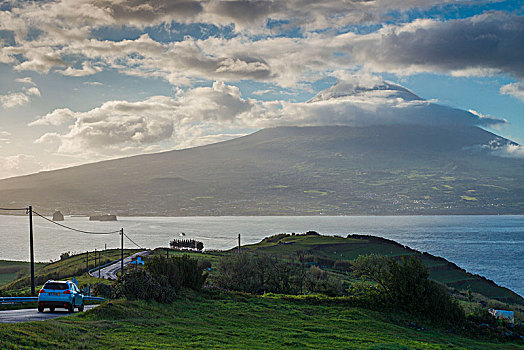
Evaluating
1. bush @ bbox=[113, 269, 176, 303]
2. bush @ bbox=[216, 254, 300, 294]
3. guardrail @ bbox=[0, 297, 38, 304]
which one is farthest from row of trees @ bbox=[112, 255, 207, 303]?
bush @ bbox=[216, 254, 300, 294]

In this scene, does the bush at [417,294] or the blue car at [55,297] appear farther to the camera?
the bush at [417,294]

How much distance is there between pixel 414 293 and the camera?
33.5m

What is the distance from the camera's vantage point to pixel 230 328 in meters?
23.2

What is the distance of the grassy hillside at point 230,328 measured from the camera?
15.6m

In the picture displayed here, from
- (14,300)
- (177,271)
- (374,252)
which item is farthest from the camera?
(374,252)

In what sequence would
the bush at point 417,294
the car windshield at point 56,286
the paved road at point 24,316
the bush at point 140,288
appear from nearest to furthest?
1. the paved road at point 24,316
2. the car windshield at point 56,286
3. the bush at point 140,288
4. the bush at point 417,294

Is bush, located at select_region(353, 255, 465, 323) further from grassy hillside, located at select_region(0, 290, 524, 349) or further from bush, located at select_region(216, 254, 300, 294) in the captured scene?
bush, located at select_region(216, 254, 300, 294)

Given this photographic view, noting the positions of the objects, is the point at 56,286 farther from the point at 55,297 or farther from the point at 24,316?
the point at 24,316

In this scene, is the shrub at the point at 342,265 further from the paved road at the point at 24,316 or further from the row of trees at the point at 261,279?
the paved road at the point at 24,316

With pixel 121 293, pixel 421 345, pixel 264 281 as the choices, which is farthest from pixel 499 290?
pixel 121 293

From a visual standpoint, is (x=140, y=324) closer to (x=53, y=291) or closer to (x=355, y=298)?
(x=53, y=291)

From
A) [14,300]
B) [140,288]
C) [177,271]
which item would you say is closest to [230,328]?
[140,288]

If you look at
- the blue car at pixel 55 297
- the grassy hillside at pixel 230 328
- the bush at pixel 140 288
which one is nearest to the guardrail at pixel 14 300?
the blue car at pixel 55 297

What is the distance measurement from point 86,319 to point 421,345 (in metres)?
15.0
